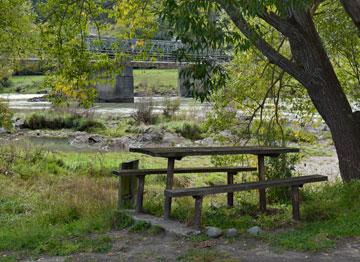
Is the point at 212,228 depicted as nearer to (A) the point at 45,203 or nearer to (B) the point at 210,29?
(B) the point at 210,29

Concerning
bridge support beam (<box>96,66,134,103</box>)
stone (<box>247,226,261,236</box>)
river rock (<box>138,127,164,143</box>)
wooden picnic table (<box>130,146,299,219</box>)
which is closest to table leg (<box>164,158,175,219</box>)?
wooden picnic table (<box>130,146,299,219</box>)

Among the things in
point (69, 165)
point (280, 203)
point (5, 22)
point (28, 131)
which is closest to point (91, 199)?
point (280, 203)

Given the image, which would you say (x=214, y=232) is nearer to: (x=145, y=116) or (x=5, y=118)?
(x=5, y=118)

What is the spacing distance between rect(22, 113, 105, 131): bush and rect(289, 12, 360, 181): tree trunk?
26.4 meters

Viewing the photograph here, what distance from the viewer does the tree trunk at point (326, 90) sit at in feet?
31.2

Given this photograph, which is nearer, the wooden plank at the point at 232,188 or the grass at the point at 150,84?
the wooden plank at the point at 232,188

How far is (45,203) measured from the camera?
11.4 m

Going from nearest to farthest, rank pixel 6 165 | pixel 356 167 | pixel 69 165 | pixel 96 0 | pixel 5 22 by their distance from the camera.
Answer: pixel 356 167 → pixel 96 0 → pixel 5 22 → pixel 6 165 → pixel 69 165

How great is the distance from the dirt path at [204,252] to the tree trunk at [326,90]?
2998 millimetres

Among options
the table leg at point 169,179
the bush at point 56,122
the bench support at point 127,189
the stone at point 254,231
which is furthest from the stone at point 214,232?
the bush at point 56,122

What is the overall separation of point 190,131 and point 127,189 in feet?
74.9

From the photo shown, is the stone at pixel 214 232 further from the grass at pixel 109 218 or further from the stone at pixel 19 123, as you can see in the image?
the stone at pixel 19 123

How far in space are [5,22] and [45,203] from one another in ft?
17.7

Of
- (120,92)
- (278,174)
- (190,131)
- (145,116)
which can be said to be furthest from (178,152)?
(120,92)
